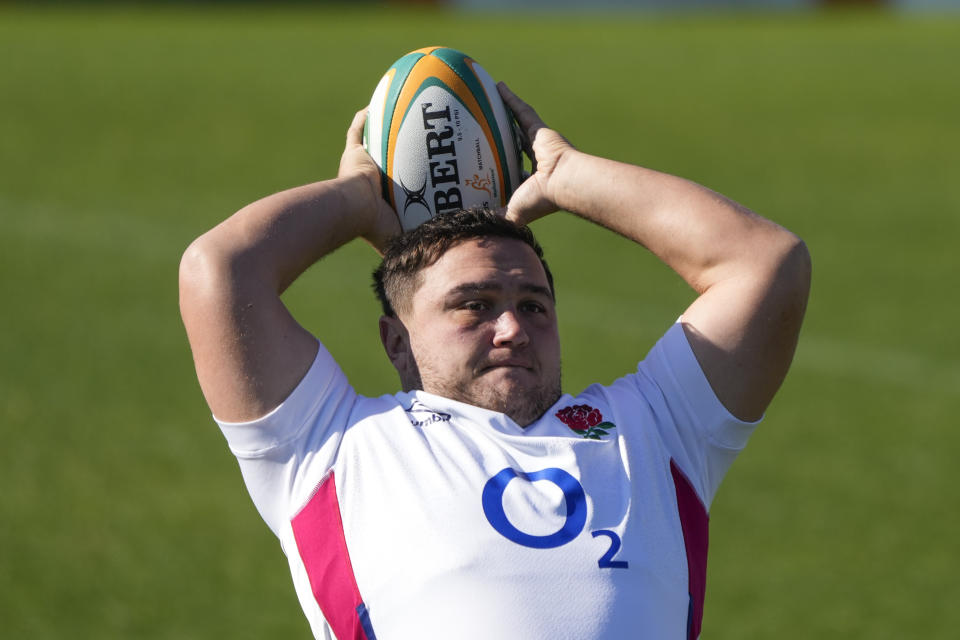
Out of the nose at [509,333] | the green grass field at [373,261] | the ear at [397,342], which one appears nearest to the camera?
the nose at [509,333]

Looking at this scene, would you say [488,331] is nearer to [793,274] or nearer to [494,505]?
[494,505]

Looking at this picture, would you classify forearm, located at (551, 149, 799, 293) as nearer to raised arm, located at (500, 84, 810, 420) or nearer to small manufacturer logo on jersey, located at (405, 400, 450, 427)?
raised arm, located at (500, 84, 810, 420)

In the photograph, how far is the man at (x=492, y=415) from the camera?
3.26 m

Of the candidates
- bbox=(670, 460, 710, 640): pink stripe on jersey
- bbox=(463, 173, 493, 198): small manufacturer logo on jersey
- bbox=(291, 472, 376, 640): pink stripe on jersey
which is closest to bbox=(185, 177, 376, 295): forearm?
bbox=(463, 173, 493, 198): small manufacturer logo on jersey

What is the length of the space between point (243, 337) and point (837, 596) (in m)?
6.11

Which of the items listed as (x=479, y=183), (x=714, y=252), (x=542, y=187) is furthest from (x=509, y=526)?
(x=479, y=183)

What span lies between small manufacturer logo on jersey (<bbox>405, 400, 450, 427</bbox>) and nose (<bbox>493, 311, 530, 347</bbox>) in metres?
0.25

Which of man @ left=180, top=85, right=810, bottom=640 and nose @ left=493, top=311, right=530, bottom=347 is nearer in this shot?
man @ left=180, top=85, right=810, bottom=640

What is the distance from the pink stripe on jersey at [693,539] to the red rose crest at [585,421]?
0.72 feet

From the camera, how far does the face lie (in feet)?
11.8

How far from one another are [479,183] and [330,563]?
1.42 meters

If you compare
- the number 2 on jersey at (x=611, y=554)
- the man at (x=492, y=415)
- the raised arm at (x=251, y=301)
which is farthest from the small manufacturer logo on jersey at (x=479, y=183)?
the number 2 on jersey at (x=611, y=554)

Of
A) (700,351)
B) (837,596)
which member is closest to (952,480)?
(837,596)

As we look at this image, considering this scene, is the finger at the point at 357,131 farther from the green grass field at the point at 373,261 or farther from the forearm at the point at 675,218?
the green grass field at the point at 373,261
